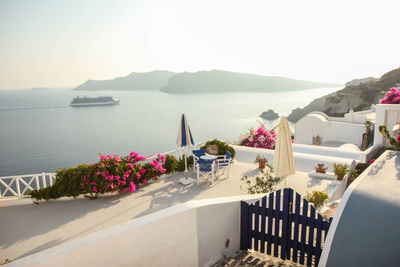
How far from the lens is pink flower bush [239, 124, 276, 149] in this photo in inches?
437

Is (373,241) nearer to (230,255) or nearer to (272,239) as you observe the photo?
(272,239)

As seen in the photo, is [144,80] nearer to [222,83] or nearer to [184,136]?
[222,83]

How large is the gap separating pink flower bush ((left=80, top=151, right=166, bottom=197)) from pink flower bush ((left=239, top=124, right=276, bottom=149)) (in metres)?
5.02

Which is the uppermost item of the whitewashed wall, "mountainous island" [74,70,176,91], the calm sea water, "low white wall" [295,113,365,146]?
"mountainous island" [74,70,176,91]

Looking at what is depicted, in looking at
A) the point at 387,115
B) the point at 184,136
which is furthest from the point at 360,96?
the point at 184,136

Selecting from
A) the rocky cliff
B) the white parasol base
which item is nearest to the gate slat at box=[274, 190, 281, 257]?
the white parasol base

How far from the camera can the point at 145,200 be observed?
6.42m

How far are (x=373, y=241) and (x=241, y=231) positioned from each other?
1996 millimetres

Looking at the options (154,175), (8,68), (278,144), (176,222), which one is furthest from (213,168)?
(8,68)

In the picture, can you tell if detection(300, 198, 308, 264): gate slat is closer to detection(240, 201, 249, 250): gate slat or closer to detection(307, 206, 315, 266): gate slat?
detection(307, 206, 315, 266): gate slat

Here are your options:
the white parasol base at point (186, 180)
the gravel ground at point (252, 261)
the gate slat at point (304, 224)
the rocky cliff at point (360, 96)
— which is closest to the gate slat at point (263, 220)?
the gravel ground at point (252, 261)

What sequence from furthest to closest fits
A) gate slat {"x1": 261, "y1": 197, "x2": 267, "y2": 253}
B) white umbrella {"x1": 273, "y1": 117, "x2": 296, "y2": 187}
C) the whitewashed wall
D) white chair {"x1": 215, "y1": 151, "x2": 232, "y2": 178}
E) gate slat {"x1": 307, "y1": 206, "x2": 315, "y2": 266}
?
white chair {"x1": 215, "y1": 151, "x2": 232, "y2": 178} < the whitewashed wall < white umbrella {"x1": 273, "y1": 117, "x2": 296, "y2": 187} < gate slat {"x1": 261, "y1": 197, "x2": 267, "y2": 253} < gate slat {"x1": 307, "y1": 206, "x2": 315, "y2": 266}

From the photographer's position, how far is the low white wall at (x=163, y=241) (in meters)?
2.67

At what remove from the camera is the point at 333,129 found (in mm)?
20688
